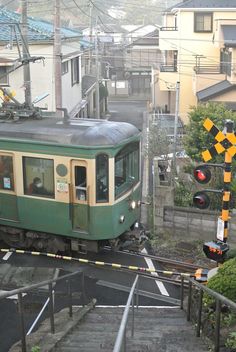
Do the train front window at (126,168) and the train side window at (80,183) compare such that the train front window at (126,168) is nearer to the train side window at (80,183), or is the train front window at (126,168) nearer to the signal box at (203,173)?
the train side window at (80,183)

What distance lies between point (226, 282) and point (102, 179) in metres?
4.08

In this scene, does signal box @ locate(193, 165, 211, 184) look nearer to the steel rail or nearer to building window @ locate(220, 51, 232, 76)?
the steel rail

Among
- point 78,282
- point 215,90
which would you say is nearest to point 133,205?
point 78,282

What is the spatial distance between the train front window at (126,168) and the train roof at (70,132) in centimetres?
34

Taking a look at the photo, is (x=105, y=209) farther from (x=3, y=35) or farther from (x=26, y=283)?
(x=3, y=35)

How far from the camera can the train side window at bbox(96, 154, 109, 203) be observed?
33.4ft

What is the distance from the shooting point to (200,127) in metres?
15.7

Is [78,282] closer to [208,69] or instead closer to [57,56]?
[57,56]

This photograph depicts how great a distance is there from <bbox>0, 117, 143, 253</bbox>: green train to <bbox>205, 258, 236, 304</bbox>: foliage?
12.1 ft

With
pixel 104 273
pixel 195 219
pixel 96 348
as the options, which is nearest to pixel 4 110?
pixel 104 273

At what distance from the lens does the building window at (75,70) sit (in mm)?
25719

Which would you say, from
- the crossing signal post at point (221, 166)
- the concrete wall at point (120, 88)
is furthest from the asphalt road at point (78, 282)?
the concrete wall at point (120, 88)

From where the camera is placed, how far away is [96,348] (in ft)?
19.4

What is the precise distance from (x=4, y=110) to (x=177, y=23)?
22.1m
